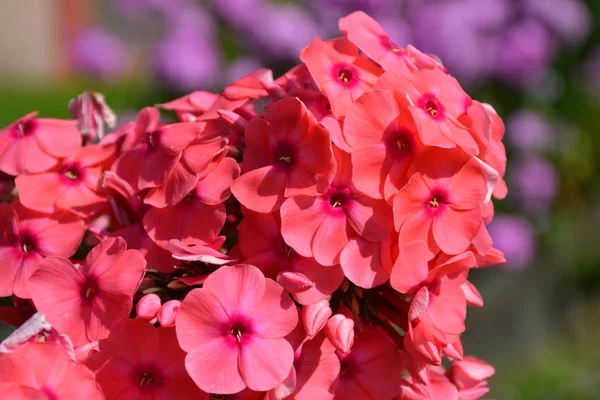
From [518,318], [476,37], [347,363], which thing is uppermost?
[347,363]

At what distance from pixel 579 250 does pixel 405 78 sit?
9.15 ft

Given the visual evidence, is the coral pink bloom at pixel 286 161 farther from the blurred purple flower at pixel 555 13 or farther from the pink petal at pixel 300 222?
the blurred purple flower at pixel 555 13

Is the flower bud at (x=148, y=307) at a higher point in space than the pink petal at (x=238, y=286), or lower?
lower

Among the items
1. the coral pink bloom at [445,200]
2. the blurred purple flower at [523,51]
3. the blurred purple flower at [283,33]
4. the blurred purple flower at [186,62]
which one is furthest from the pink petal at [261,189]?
the blurred purple flower at [523,51]

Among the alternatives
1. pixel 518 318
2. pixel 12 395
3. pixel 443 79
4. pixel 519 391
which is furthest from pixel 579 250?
pixel 12 395

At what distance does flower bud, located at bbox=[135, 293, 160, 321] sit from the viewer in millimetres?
575

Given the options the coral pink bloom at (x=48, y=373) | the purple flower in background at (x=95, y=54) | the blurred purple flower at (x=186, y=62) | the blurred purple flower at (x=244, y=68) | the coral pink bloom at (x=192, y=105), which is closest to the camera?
the coral pink bloom at (x=48, y=373)

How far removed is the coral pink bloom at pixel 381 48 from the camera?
0.69 metres

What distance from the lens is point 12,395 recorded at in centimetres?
53

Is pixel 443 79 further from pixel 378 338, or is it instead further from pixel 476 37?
pixel 476 37

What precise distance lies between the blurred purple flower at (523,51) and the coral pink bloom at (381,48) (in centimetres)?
206

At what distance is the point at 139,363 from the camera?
1.91ft

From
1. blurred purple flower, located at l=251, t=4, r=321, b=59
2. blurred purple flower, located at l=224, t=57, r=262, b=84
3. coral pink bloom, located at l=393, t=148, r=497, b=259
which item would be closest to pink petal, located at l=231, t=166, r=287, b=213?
coral pink bloom, located at l=393, t=148, r=497, b=259

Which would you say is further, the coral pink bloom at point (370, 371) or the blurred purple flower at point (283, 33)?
the blurred purple flower at point (283, 33)
